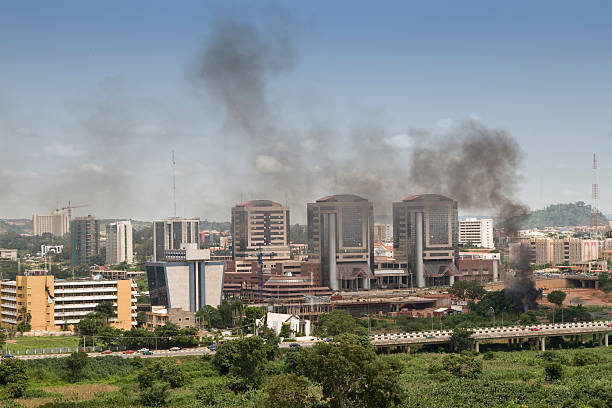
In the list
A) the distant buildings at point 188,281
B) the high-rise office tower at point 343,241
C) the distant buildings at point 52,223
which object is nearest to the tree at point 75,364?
the distant buildings at point 188,281

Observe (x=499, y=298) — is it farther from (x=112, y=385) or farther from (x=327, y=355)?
(x=327, y=355)

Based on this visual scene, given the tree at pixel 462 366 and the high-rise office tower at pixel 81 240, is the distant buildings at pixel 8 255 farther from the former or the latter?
the tree at pixel 462 366

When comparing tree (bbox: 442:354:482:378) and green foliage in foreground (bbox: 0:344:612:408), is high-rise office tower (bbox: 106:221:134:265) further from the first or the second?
tree (bbox: 442:354:482:378)

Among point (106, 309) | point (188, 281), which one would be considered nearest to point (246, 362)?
point (106, 309)

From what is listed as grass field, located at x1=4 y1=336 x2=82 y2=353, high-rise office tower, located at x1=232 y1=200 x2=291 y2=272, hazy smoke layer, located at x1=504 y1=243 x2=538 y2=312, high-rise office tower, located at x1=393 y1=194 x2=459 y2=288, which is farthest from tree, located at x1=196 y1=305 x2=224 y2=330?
high-rise office tower, located at x1=232 y1=200 x2=291 y2=272

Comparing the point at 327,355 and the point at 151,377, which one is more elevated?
the point at 327,355

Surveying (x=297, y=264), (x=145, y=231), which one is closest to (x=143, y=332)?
(x=297, y=264)

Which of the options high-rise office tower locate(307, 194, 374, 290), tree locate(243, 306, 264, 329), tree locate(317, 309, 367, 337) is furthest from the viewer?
high-rise office tower locate(307, 194, 374, 290)
